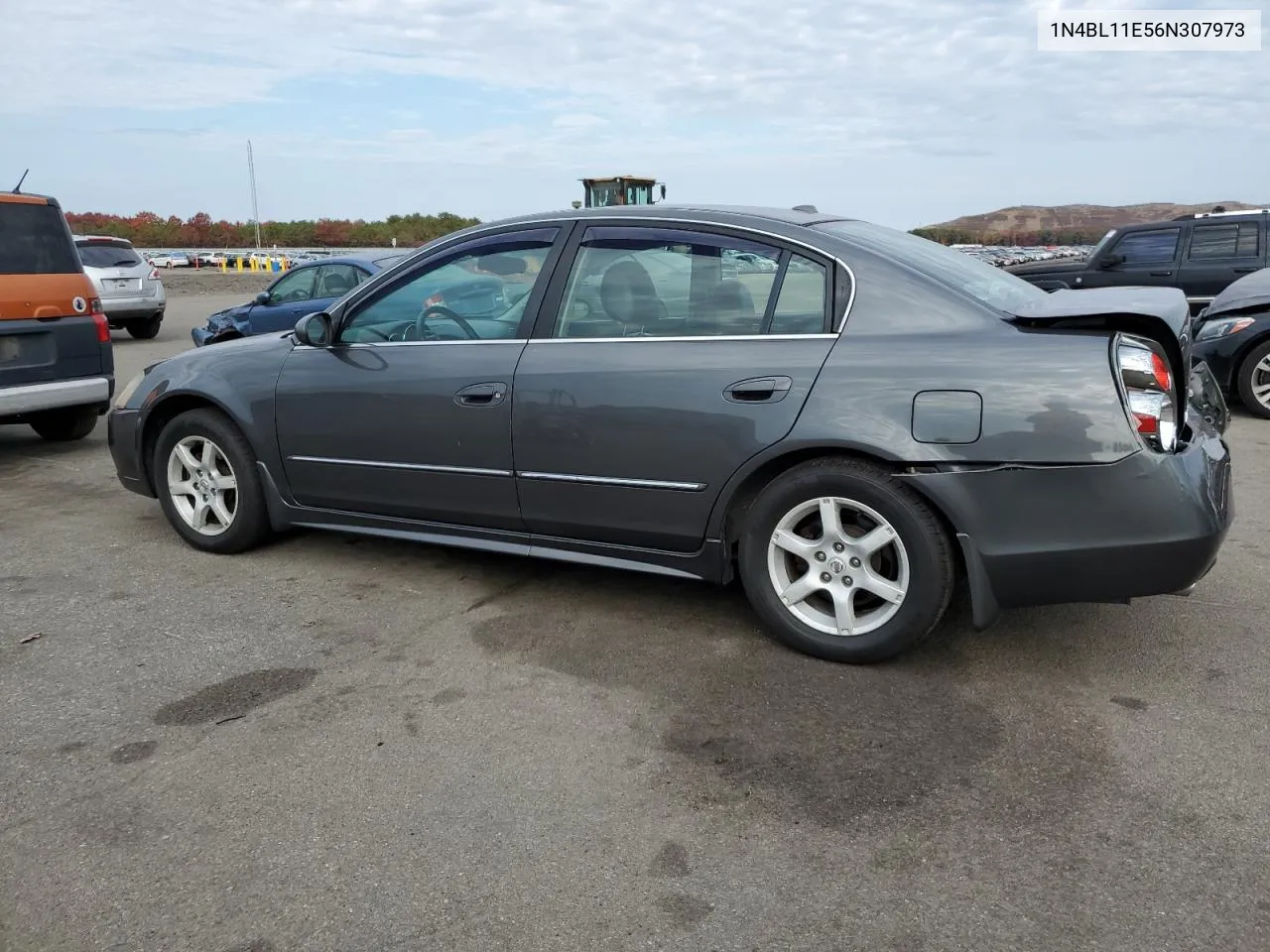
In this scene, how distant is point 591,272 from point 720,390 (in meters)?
0.82

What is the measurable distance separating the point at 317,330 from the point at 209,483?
1054mm

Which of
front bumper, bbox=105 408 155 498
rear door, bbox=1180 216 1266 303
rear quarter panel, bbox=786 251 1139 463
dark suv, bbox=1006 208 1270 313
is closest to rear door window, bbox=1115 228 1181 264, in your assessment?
dark suv, bbox=1006 208 1270 313

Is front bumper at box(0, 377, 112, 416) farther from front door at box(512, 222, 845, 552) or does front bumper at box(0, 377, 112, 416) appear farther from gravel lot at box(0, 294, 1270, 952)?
front door at box(512, 222, 845, 552)

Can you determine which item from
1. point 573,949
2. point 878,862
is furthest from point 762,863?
point 573,949

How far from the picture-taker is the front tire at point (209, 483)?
5.15 meters

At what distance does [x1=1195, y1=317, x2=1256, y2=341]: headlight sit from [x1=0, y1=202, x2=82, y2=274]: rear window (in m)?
Result: 8.99

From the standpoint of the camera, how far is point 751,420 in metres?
3.86

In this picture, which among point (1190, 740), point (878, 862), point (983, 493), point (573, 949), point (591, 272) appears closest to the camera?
point (573, 949)

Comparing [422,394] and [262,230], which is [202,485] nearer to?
[422,394]

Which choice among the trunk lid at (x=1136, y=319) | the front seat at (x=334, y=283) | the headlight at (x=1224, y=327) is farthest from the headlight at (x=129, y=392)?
the headlight at (x=1224, y=327)

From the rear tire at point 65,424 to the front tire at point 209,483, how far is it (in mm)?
3219

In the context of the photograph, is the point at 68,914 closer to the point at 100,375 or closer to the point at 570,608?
the point at 570,608

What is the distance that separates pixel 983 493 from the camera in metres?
3.54

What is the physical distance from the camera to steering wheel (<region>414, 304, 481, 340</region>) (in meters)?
4.58
